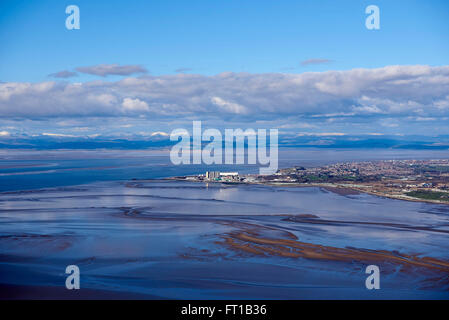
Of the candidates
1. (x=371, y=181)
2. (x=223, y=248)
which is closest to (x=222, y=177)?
(x=371, y=181)

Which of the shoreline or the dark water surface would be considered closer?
the dark water surface

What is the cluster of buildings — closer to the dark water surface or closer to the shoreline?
the shoreline

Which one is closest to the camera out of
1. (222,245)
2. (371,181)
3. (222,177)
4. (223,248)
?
(223,248)

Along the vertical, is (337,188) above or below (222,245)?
above

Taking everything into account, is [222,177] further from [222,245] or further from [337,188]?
[222,245]

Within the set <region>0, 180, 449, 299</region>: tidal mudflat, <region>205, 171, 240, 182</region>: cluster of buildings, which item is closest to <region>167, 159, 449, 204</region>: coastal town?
<region>205, 171, 240, 182</region>: cluster of buildings
